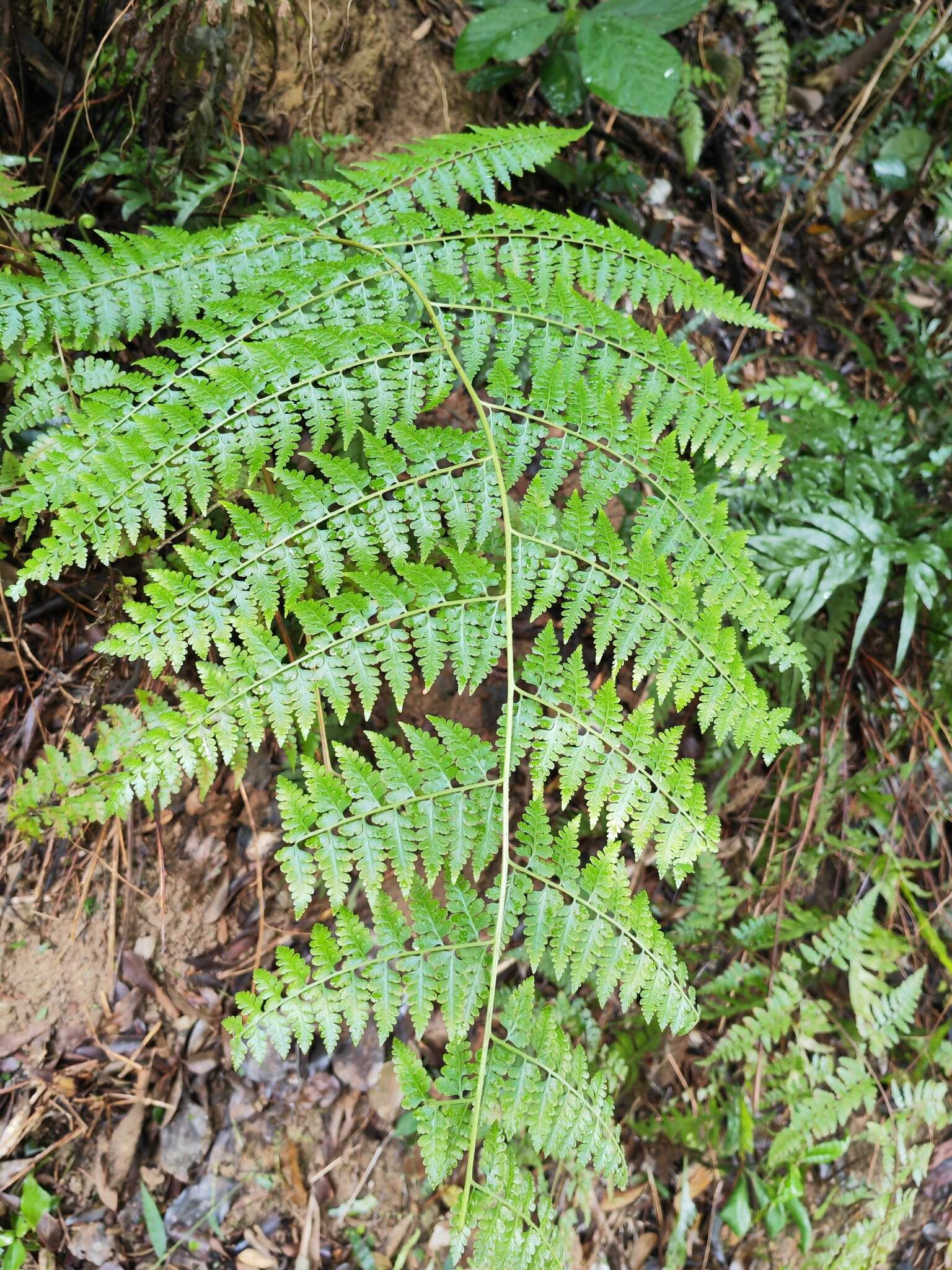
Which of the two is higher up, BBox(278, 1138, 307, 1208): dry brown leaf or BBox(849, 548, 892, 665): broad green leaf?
BBox(849, 548, 892, 665): broad green leaf

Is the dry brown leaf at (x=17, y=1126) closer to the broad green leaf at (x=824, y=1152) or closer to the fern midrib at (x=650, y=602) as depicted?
the fern midrib at (x=650, y=602)

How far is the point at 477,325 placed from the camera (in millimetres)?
2100

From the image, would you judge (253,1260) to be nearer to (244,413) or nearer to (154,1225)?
(154,1225)

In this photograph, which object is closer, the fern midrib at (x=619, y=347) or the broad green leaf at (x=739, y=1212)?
the fern midrib at (x=619, y=347)

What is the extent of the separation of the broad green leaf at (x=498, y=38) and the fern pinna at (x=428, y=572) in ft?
3.02

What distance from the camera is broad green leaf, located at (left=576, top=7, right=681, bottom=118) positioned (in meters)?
2.87

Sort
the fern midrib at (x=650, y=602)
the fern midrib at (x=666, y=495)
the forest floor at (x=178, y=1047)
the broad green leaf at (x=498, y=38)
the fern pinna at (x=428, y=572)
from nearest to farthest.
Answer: the fern pinna at (x=428, y=572) < the fern midrib at (x=650, y=602) < the fern midrib at (x=666, y=495) < the forest floor at (x=178, y=1047) < the broad green leaf at (x=498, y=38)

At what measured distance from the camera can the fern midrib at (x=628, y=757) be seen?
1.77 meters

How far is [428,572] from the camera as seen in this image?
5.91 ft

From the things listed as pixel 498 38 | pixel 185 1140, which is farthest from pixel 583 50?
pixel 185 1140

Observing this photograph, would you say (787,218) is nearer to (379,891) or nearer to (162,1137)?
(379,891)

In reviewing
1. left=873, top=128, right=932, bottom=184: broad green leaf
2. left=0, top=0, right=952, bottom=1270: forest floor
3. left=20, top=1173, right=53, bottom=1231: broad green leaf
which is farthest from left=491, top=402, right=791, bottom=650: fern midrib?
left=873, top=128, right=932, bottom=184: broad green leaf

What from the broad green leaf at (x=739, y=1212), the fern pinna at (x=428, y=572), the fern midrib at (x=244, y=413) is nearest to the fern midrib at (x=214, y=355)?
the fern pinna at (x=428, y=572)

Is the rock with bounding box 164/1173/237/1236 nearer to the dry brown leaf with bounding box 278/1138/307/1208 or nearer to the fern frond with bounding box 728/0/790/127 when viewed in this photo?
the dry brown leaf with bounding box 278/1138/307/1208
